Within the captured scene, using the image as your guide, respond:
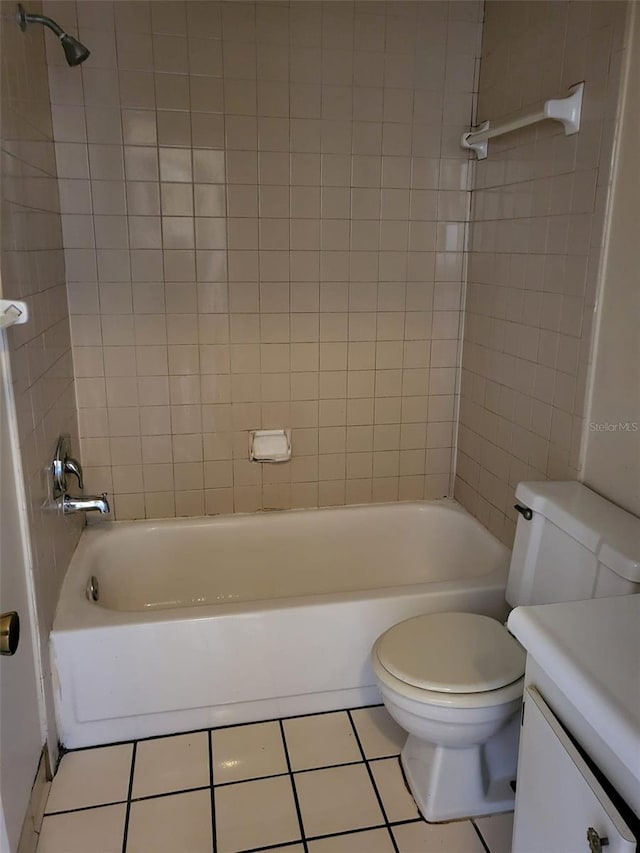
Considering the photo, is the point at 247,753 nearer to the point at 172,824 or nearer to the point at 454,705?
the point at 172,824

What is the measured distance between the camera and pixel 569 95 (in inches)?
72.3

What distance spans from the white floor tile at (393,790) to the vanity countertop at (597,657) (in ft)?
2.78

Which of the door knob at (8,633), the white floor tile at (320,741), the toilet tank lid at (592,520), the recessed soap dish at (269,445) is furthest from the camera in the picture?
the recessed soap dish at (269,445)

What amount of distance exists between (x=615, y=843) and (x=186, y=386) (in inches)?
77.9

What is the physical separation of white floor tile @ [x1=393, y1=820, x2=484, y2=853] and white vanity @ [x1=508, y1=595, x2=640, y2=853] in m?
0.42

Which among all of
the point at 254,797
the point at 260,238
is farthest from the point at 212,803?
the point at 260,238

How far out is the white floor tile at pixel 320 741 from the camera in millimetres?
1914

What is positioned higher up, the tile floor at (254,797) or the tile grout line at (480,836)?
the tile floor at (254,797)

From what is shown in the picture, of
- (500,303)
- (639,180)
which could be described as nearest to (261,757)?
(500,303)

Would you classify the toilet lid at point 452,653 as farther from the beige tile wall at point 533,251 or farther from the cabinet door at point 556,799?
the beige tile wall at point 533,251

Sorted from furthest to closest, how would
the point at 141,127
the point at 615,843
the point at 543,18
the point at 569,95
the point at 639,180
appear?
the point at 141,127
the point at 543,18
the point at 569,95
the point at 639,180
the point at 615,843

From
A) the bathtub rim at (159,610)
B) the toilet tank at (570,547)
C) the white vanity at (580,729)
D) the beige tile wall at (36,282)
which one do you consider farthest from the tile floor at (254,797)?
the toilet tank at (570,547)

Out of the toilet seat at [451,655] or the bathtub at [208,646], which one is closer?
the toilet seat at [451,655]

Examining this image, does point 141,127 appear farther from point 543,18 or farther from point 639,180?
point 639,180
